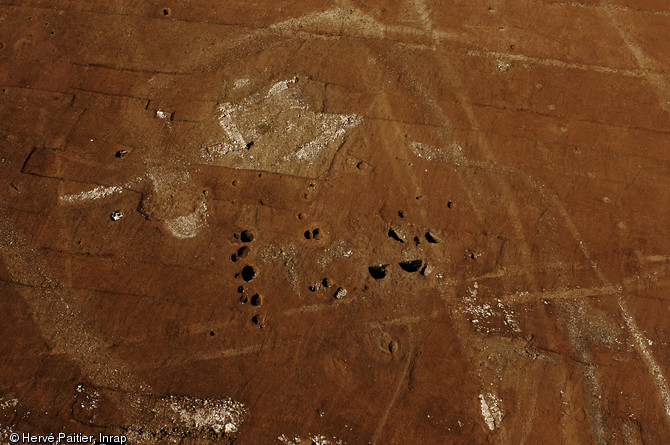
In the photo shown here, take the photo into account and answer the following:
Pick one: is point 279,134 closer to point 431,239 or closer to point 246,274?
point 246,274

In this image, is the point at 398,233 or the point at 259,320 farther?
the point at 398,233

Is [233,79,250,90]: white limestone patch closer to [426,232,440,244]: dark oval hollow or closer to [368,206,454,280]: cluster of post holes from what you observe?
[368,206,454,280]: cluster of post holes

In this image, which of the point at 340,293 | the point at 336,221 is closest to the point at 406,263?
the point at 340,293

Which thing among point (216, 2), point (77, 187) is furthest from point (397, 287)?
point (216, 2)

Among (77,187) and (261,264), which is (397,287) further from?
(77,187)

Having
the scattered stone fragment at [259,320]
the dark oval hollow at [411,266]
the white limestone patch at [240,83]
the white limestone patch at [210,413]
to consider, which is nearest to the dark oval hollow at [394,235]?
the dark oval hollow at [411,266]

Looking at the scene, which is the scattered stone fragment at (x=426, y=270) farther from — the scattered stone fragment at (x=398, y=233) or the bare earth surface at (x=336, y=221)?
the scattered stone fragment at (x=398, y=233)
